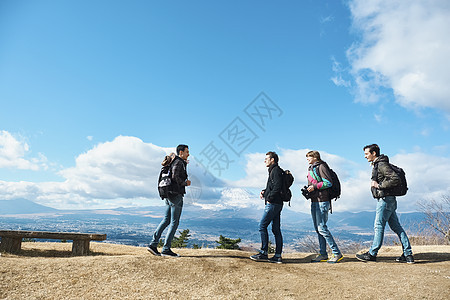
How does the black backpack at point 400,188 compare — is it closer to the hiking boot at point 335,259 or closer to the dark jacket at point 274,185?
the hiking boot at point 335,259

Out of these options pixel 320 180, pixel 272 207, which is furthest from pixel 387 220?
pixel 272 207

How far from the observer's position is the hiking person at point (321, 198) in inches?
252

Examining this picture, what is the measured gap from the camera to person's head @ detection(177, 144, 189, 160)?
6.69 meters

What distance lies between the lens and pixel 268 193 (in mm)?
6449

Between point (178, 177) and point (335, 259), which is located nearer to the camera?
point (178, 177)

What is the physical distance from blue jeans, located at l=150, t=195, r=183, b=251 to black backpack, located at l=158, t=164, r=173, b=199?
170 mm

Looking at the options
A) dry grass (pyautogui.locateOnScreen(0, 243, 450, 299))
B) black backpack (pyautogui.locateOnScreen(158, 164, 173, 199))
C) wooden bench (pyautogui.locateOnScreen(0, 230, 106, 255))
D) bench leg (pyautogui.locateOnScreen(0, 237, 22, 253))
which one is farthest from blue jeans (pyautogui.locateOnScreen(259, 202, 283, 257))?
bench leg (pyautogui.locateOnScreen(0, 237, 22, 253))

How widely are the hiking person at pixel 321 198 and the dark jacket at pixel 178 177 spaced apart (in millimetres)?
2754

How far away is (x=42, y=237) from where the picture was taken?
7207 mm

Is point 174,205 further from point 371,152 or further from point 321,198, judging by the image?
point 371,152

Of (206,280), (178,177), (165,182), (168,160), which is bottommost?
(206,280)

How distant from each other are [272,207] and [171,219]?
7.15 ft

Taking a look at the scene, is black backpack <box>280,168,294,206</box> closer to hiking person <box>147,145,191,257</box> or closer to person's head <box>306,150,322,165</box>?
person's head <box>306,150,322,165</box>

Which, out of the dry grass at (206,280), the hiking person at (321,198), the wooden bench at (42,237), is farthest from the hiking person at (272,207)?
the wooden bench at (42,237)
